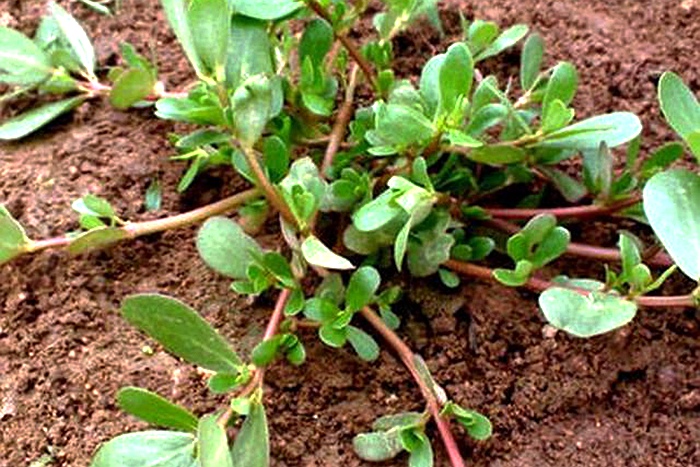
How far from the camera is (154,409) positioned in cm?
110

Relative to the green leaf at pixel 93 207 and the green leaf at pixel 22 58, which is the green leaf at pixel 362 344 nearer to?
the green leaf at pixel 93 207

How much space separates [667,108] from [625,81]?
289 millimetres

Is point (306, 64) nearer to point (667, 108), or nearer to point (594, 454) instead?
point (667, 108)

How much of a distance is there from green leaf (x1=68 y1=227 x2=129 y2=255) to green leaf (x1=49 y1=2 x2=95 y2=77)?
265 millimetres

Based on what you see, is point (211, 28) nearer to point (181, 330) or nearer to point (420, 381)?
point (181, 330)

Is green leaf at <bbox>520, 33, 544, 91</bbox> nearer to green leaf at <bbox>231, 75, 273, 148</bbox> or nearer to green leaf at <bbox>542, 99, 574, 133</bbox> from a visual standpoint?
green leaf at <bbox>542, 99, 574, 133</bbox>

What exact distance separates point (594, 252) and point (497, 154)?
15 centimetres

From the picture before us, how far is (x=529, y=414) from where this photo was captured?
3.94ft

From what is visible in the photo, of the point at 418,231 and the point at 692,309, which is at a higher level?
the point at 418,231

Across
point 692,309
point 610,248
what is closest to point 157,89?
point 610,248

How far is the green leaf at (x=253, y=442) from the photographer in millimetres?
1099

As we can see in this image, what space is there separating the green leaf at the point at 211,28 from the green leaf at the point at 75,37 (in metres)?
0.31

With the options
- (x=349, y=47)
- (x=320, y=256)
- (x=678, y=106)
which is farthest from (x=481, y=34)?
(x=320, y=256)

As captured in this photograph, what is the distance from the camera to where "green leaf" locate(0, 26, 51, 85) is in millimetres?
1383
